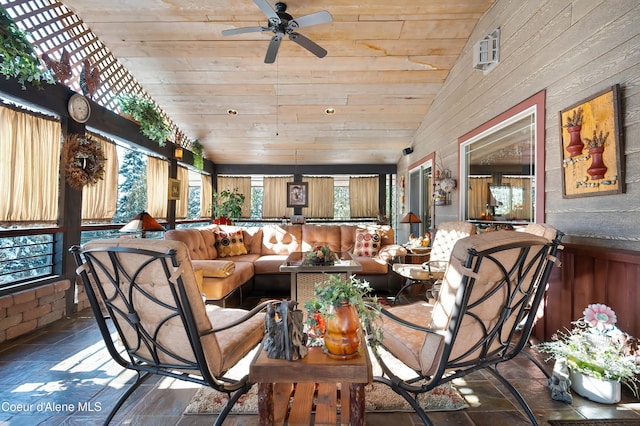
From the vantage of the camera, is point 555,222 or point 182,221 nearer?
point 555,222

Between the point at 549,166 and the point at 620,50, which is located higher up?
the point at 620,50

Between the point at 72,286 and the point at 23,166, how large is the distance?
1291 millimetres

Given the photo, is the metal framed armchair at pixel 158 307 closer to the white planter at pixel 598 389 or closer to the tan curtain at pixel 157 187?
the white planter at pixel 598 389

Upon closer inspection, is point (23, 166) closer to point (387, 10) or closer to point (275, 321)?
point (275, 321)

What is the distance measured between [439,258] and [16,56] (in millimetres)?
4460

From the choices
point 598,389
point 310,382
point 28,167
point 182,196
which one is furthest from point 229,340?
point 182,196

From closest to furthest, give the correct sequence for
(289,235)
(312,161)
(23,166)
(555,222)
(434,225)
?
(555,222) < (23,166) < (289,235) < (434,225) < (312,161)

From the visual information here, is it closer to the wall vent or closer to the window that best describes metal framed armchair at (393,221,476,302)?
the window

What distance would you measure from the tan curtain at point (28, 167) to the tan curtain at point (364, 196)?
6241 mm

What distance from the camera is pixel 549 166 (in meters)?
2.59

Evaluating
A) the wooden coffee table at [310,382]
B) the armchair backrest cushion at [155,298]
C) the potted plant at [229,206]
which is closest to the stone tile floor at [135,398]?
the wooden coffee table at [310,382]

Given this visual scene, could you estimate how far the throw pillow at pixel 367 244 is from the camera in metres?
4.47

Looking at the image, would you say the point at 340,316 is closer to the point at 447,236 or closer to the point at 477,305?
the point at 477,305

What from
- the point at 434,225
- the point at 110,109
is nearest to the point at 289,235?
the point at 434,225
